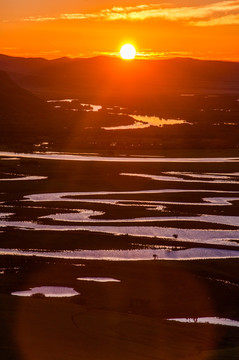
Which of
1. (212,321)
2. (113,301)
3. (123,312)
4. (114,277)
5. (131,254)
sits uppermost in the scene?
(131,254)

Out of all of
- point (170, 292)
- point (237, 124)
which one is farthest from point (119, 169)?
point (237, 124)

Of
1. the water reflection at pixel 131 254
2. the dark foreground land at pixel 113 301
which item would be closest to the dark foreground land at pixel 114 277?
the dark foreground land at pixel 113 301

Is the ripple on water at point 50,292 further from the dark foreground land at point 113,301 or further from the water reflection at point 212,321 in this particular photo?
the water reflection at point 212,321

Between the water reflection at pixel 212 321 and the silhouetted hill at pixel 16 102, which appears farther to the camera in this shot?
the silhouetted hill at pixel 16 102

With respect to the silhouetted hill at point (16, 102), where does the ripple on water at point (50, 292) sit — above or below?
below

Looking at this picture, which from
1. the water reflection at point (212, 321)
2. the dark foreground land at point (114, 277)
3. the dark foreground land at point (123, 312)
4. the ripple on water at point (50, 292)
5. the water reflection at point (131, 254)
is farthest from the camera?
the water reflection at point (131, 254)

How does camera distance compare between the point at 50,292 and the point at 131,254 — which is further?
the point at 131,254

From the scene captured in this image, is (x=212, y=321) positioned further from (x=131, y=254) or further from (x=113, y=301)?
(x=131, y=254)

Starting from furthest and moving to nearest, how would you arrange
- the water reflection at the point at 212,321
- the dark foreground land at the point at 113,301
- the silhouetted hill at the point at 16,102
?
the silhouetted hill at the point at 16,102 < the water reflection at the point at 212,321 < the dark foreground land at the point at 113,301

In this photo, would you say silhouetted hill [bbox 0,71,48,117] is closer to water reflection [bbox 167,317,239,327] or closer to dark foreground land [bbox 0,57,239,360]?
dark foreground land [bbox 0,57,239,360]

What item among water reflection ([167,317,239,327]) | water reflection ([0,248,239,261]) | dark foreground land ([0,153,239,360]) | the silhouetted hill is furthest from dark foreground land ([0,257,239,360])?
the silhouetted hill

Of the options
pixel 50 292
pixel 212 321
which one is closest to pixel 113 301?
pixel 50 292
